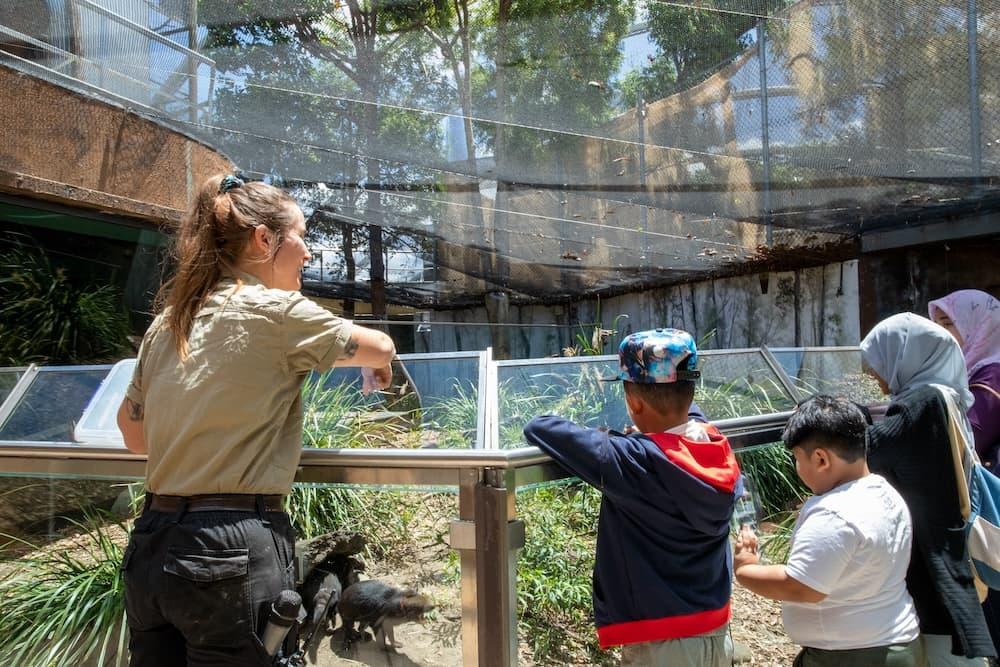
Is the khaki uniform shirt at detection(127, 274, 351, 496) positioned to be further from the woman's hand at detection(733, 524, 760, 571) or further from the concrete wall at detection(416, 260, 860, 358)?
the concrete wall at detection(416, 260, 860, 358)

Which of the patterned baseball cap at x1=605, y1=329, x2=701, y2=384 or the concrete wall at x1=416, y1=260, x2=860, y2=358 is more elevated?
the concrete wall at x1=416, y1=260, x2=860, y2=358

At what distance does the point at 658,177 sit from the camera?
6797 mm

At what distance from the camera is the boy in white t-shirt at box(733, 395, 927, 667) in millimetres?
1595

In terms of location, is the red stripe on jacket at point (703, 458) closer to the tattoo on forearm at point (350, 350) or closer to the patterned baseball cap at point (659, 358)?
the patterned baseball cap at point (659, 358)

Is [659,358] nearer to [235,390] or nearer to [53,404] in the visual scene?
[235,390]

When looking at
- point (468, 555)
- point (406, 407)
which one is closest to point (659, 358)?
point (468, 555)

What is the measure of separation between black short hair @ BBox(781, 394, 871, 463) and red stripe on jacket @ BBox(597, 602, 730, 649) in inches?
18.6

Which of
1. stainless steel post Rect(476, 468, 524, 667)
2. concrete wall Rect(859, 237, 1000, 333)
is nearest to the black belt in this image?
stainless steel post Rect(476, 468, 524, 667)

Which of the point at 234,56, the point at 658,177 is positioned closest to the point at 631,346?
the point at 658,177

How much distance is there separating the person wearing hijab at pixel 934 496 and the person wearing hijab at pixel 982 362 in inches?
11.9

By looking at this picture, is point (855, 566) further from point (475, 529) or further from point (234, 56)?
point (234, 56)

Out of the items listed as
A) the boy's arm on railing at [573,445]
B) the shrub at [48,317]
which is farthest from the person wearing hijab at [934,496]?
the shrub at [48,317]

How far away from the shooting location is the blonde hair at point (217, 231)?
1504mm

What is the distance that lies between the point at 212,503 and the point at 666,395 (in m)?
0.94
